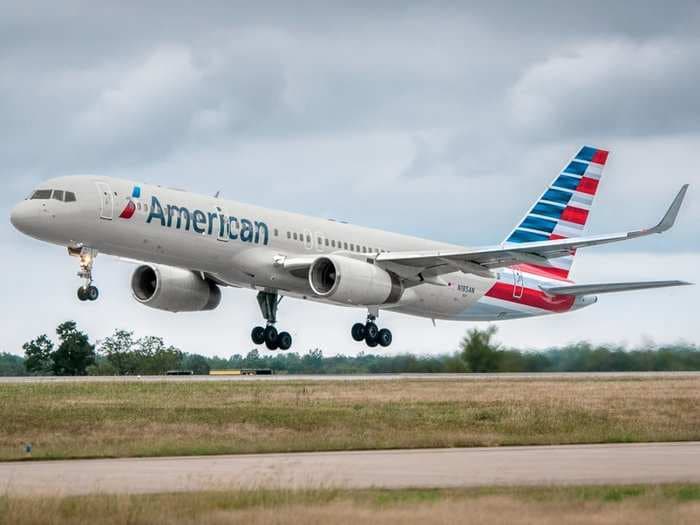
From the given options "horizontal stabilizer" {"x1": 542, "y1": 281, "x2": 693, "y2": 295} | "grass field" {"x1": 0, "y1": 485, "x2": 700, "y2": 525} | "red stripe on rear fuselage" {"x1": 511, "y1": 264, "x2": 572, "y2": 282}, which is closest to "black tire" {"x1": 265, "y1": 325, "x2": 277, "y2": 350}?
"red stripe on rear fuselage" {"x1": 511, "y1": 264, "x2": 572, "y2": 282}

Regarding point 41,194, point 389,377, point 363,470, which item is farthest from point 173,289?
point 363,470

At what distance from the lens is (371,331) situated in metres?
48.7

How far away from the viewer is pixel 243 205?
45062mm

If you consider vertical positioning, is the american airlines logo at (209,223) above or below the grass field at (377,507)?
above

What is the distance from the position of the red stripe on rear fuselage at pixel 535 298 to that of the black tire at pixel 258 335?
929 centimetres

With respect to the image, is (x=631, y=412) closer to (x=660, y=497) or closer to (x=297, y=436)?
(x=297, y=436)

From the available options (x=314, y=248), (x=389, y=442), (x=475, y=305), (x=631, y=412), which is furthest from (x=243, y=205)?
(x=389, y=442)

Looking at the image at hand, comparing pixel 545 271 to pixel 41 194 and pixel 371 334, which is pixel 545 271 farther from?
pixel 41 194

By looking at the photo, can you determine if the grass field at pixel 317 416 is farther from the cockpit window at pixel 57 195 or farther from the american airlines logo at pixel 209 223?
the cockpit window at pixel 57 195

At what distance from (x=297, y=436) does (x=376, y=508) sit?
37.7 ft

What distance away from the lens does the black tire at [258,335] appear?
50688 millimetres

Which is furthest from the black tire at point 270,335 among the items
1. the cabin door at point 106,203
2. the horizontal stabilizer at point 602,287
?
the cabin door at point 106,203

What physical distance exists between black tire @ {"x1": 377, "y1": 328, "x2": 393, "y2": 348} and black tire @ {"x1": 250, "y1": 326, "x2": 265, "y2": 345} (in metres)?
4.76

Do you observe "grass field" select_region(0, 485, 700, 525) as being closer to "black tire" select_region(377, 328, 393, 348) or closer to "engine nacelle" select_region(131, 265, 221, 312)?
"black tire" select_region(377, 328, 393, 348)
